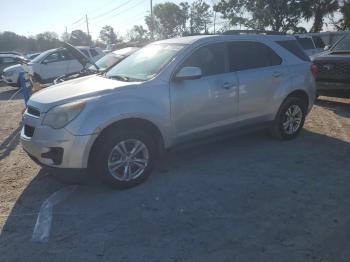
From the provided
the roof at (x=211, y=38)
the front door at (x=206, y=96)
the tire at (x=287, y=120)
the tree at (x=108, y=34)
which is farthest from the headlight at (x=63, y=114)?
the tree at (x=108, y=34)

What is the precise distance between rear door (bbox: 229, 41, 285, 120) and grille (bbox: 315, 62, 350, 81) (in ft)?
12.6

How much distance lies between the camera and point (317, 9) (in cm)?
3500

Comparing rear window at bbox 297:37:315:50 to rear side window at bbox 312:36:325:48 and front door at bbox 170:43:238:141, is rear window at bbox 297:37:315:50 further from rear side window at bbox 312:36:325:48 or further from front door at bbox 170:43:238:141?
front door at bbox 170:43:238:141

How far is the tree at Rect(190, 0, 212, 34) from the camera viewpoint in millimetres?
58156

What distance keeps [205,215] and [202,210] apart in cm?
11

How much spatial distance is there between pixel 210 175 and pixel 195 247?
1744 millimetres

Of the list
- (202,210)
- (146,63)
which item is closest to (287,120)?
(146,63)

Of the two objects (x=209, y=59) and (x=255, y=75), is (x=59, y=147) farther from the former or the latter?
(x=255, y=75)

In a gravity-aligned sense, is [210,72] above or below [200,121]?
above

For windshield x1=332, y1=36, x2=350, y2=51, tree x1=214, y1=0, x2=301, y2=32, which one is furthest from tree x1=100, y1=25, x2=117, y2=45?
windshield x1=332, y1=36, x2=350, y2=51

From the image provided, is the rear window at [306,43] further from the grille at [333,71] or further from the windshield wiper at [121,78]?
the windshield wiper at [121,78]

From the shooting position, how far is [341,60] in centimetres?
923

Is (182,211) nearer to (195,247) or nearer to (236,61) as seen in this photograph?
(195,247)

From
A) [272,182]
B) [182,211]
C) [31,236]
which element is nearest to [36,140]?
[31,236]
